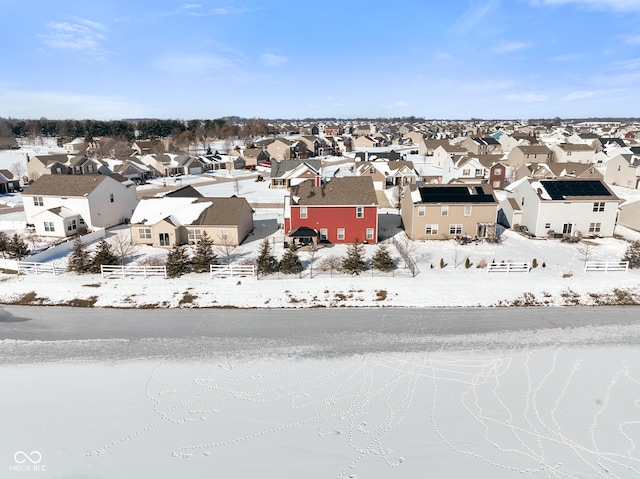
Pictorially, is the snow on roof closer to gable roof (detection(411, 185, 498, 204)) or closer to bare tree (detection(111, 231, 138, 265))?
bare tree (detection(111, 231, 138, 265))

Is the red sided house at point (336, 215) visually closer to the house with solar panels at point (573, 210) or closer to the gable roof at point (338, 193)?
the gable roof at point (338, 193)

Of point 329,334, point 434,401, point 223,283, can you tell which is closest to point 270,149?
point 223,283

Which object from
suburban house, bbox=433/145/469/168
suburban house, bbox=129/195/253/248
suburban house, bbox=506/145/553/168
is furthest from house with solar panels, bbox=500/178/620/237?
suburban house, bbox=433/145/469/168

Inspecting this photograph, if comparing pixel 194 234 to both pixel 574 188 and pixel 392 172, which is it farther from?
pixel 392 172

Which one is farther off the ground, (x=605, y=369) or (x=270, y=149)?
(x=270, y=149)

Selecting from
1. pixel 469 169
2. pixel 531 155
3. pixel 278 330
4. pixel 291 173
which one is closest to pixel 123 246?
pixel 278 330

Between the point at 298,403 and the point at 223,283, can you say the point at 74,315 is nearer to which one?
the point at 223,283
